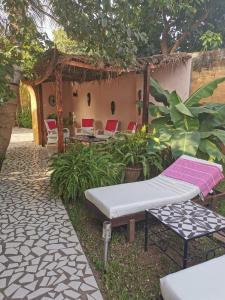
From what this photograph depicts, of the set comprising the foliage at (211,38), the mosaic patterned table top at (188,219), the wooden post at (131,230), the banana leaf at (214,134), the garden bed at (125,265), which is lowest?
the garden bed at (125,265)

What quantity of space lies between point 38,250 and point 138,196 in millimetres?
1530

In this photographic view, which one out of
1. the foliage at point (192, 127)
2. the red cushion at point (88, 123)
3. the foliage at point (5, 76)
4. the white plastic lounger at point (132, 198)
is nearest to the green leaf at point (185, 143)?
the foliage at point (192, 127)

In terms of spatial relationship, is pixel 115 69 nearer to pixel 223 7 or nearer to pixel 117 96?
pixel 117 96

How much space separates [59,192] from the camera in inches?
202

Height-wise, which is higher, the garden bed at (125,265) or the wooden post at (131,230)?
the wooden post at (131,230)

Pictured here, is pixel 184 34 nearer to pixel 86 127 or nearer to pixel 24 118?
pixel 86 127

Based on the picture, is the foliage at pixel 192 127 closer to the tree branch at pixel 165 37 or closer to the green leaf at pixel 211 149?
the green leaf at pixel 211 149

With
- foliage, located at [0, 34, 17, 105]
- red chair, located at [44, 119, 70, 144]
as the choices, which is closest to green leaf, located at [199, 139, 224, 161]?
foliage, located at [0, 34, 17, 105]

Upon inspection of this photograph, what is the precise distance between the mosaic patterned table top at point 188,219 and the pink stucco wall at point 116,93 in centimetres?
559

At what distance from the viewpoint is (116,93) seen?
10.4 meters

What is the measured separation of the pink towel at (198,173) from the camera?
14.0ft

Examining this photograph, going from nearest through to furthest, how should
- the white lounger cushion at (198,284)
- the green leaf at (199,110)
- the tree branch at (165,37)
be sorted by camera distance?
the white lounger cushion at (198,284)
the green leaf at (199,110)
the tree branch at (165,37)

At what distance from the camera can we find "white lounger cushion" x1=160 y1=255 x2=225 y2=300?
6.68 feet

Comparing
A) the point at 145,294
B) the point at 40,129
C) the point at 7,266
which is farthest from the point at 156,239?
the point at 40,129
